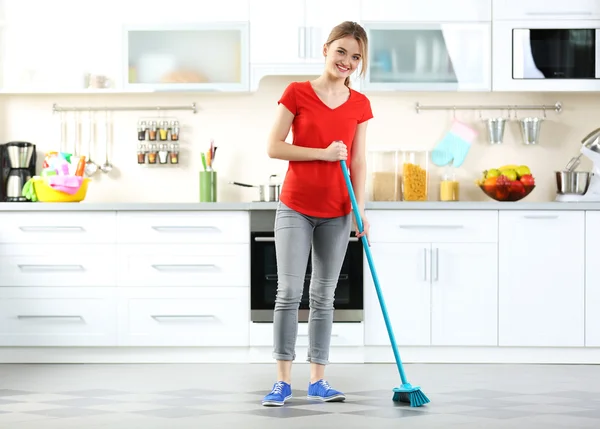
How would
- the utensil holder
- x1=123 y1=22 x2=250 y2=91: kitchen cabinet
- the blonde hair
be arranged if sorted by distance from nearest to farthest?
1. the blonde hair
2. x1=123 y1=22 x2=250 y2=91: kitchen cabinet
3. the utensil holder

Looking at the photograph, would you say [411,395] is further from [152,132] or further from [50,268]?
[152,132]

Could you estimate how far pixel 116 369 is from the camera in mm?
4242

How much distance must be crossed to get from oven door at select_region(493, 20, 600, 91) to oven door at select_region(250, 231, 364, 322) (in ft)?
3.97

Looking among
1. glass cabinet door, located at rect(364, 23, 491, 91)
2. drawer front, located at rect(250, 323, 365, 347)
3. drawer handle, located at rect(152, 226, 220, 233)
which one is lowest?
drawer front, located at rect(250, 323, 365, 347)

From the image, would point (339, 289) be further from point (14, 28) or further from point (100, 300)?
point (14, 28)

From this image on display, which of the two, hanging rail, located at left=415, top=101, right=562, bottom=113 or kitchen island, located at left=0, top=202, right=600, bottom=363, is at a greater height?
hanging rail, located at left=415, top=101, right=562, bottom=113

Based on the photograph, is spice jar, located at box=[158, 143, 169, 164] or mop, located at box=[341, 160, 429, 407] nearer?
mop, located at box=[341, 160, 429, 407]

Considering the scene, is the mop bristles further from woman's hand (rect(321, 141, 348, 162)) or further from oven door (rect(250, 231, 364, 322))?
oven door (rect(250, 231, 364, 322))

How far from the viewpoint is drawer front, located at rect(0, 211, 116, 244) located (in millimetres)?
4441

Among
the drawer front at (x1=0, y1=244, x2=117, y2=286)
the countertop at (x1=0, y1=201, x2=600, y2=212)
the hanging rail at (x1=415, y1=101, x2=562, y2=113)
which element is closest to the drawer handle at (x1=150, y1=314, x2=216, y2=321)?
the drawer front at (x1=0, y1=244, x2=117, y2=286)

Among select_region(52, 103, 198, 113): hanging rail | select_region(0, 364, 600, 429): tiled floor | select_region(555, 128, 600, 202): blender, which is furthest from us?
select_region(52, 103, 198, 113): hanging rail

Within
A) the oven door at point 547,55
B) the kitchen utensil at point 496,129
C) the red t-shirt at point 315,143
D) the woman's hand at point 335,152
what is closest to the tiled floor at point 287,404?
the red t-shirt at point 315,143

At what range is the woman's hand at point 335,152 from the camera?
3.13 metres

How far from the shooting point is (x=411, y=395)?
324 centimetres
